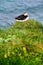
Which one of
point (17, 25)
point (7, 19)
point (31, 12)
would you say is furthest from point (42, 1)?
point (17, 25)

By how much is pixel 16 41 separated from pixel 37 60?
105 cm

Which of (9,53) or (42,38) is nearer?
(9,53)

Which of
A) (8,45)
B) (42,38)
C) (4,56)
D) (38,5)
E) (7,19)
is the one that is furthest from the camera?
(38,5)

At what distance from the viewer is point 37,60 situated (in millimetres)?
8312

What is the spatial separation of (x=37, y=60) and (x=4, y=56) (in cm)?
88

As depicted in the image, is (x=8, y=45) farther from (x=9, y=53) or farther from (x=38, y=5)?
(x=38, y=5)

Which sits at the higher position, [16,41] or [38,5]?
[16,41]

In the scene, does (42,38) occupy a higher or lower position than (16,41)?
lower

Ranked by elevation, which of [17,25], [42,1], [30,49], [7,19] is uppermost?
[30,49]

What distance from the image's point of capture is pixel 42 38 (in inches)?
437

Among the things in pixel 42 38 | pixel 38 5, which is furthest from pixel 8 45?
pixel 38 5

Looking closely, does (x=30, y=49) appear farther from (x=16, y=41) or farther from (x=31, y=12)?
(x=31, y=12)

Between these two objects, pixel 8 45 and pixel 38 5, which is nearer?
pixel 8 45

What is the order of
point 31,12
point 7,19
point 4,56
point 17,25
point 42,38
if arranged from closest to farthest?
point 4,56, point 42,38, point 17,25, point 7,19, point 31,12
